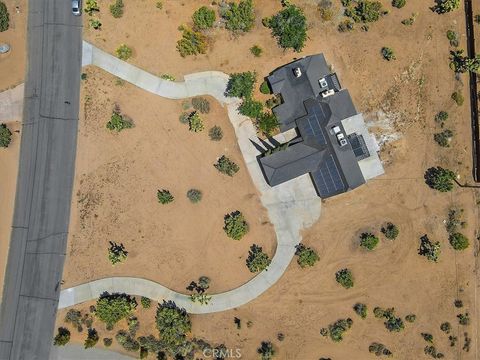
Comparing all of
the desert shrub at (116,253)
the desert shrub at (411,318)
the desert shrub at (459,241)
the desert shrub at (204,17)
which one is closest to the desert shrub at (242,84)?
the desert shrub at (204,17)

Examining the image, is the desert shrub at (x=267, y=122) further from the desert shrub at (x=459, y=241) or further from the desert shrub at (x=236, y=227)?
the desert shrub at (x=459, y=241)

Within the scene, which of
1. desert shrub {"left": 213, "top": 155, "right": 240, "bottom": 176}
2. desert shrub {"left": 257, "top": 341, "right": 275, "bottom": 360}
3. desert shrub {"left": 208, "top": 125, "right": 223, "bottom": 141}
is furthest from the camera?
desert shrub {"left": 208, "top": 125, "right": 223, "bottom": 141}

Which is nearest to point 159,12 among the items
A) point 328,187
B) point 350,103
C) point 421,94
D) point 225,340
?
point 350,103

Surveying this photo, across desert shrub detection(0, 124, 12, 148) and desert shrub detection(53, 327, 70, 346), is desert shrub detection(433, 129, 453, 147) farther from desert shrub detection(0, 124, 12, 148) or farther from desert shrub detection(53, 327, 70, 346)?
desert shrub detection(0, 124, 12, 148)

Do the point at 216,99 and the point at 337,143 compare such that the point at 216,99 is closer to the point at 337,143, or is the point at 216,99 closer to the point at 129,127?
the point at 129,127

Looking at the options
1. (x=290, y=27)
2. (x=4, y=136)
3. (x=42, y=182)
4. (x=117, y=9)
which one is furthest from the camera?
(x=42, y=182)

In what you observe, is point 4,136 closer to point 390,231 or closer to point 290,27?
point 290,27

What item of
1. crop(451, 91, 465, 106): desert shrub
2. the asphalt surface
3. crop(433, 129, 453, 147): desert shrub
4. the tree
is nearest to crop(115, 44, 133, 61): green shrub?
the asphalt surface

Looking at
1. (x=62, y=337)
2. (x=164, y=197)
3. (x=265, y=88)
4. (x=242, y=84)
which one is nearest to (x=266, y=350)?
(x=164, y=197)
